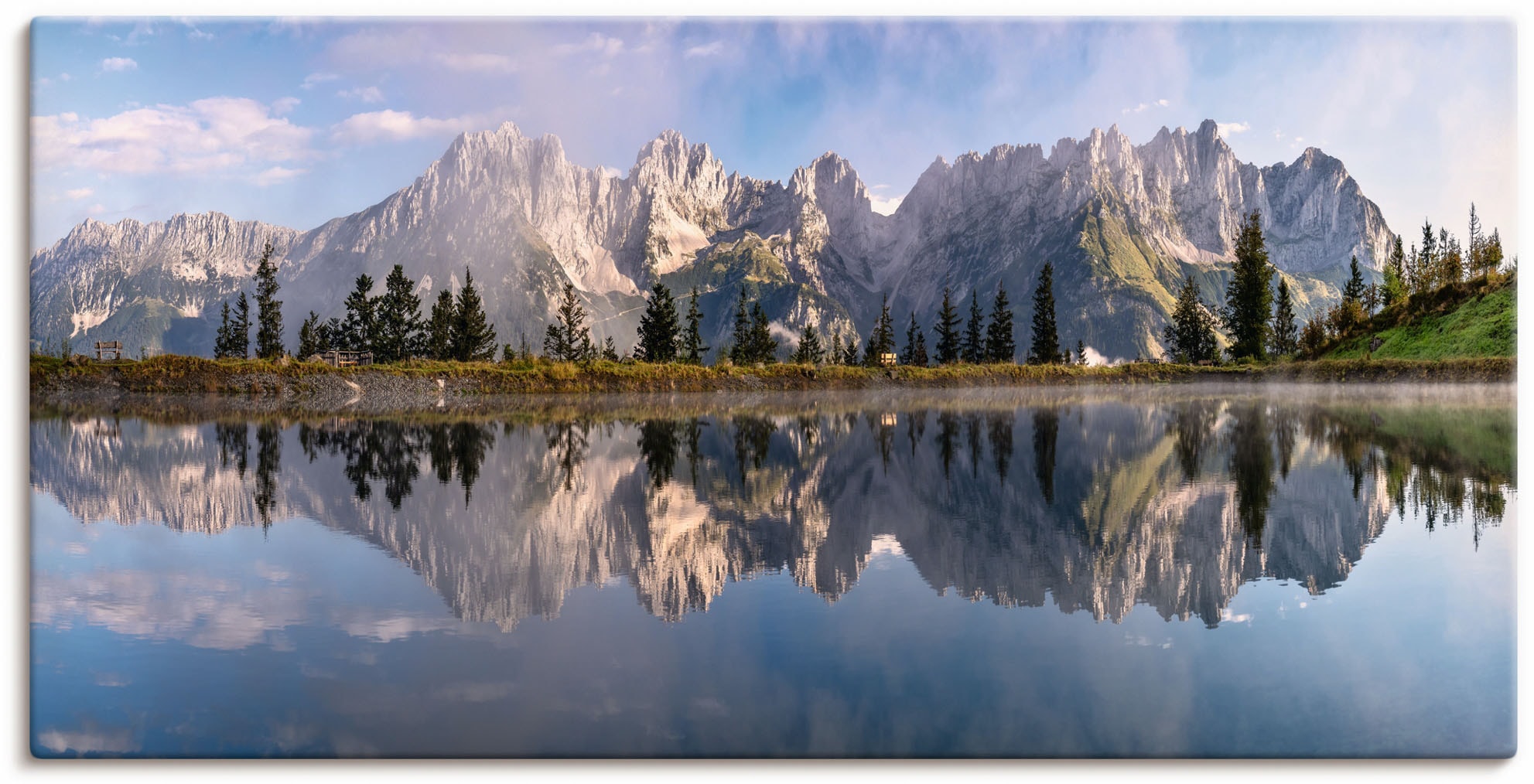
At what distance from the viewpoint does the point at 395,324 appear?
69.6 metres

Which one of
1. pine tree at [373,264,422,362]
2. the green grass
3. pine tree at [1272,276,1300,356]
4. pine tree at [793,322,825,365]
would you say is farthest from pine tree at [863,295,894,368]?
pine tree at [373,264,422,362]

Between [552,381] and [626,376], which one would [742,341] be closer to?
[626,376]

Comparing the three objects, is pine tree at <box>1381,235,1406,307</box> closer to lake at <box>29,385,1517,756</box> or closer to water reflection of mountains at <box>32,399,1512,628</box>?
water reflection of mountains at <box>32,399,1512,628</box>

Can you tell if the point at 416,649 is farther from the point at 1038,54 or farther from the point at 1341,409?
the point at 1341,409

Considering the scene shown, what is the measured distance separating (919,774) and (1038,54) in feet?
31.3

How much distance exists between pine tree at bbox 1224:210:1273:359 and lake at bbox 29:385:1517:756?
67.9m

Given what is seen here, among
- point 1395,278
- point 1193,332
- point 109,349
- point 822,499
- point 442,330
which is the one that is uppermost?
point 1395,278

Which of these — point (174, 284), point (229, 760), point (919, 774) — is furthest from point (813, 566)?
point (174, 284)

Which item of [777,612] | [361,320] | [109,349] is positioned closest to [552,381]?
[361,320]

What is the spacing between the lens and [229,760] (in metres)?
5.95

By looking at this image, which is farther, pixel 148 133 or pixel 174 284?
pixel 174 284

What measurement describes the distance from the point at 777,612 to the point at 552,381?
170 ft

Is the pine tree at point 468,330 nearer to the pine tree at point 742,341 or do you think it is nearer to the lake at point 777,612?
the pine tree at point 742,341

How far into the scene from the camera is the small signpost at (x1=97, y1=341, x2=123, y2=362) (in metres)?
46.9
